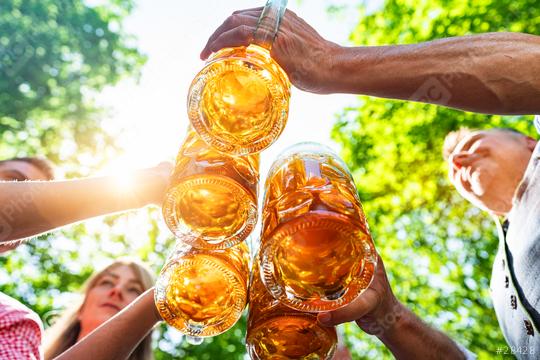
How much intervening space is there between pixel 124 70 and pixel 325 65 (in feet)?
31.1

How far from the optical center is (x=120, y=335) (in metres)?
1.55

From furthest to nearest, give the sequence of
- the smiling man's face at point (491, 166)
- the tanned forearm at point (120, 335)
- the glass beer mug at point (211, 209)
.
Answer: the smiling man's face at point (491, 166)
the tanned forearm at point (120, 335)
the glass beer mug at point (211, 209)

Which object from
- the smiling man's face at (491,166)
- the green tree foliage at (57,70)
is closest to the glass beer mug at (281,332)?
the smiling man's face at (491,166)

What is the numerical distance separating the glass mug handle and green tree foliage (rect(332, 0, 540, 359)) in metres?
6.68

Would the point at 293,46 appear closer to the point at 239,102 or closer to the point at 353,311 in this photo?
the point at 239,102

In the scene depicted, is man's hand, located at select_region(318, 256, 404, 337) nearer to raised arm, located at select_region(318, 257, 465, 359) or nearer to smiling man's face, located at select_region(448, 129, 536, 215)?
raised arm, located at select_region(318, 257, 465, 359)

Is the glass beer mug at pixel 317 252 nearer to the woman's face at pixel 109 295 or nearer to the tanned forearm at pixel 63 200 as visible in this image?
the tanned forearm at pixel 63 200

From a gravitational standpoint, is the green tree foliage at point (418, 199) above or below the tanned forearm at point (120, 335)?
below

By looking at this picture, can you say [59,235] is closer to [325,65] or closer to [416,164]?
[416,164]

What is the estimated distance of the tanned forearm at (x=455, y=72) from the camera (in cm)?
109

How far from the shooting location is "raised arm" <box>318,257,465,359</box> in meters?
1.20

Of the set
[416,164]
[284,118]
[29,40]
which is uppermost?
[284,118]

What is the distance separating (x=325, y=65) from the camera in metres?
1.14

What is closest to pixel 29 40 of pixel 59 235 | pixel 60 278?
pixel 59 235
